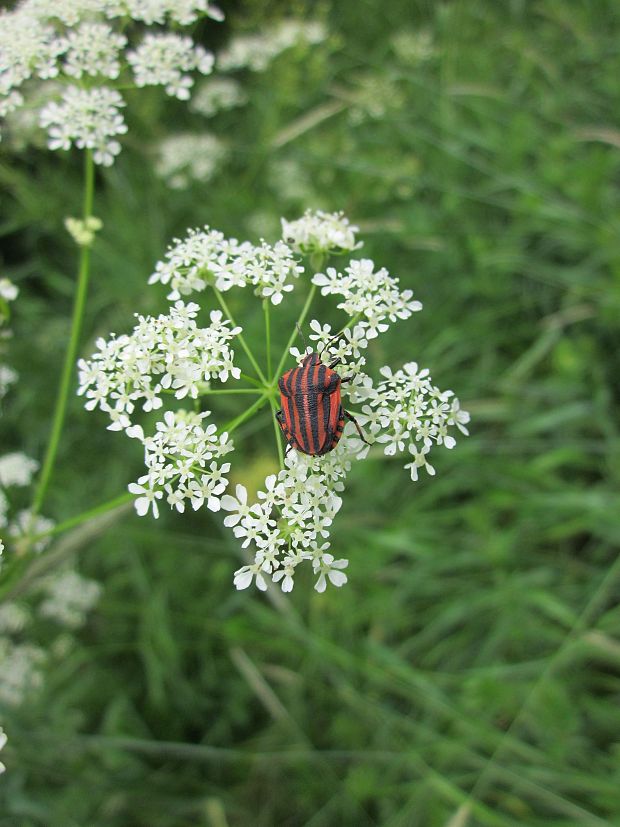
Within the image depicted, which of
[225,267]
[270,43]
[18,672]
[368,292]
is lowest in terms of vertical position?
[18,672]

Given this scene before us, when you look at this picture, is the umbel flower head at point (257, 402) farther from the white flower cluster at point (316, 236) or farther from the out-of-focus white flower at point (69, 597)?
the out-of-focus white flower at point (69, 597)

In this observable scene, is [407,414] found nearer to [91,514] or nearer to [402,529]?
[91,514]

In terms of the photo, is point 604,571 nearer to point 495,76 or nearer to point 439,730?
point 439,730

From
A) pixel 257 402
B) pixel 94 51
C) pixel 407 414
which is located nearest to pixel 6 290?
pixel 94 51

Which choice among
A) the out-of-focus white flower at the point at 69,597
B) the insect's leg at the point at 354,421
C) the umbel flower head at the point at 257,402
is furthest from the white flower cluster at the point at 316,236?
the out-of-focus white flower at the point at 69,597

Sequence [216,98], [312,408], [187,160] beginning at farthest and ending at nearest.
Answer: [216,98]
[187,160]
[312,408]

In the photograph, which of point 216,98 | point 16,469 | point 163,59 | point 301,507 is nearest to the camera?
point 301,507
